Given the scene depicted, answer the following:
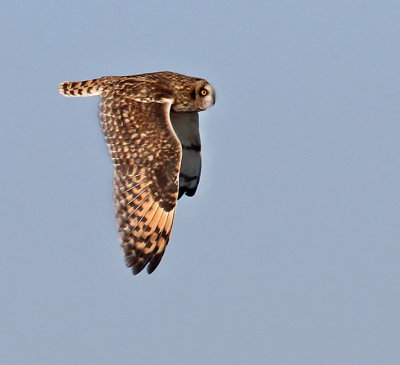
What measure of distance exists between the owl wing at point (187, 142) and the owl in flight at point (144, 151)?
2.27 ft

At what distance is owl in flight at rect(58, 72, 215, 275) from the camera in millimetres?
33031

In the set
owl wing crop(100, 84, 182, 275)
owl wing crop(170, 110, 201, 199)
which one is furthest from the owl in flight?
owl wing crop(170, 110, 201, 199)

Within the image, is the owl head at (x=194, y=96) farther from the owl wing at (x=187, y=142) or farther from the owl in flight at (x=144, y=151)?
the owl wing at (x=187, y=142)

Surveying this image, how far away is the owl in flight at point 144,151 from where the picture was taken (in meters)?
33.0

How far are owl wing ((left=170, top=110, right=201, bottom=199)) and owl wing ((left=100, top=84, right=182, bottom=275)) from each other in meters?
1.73

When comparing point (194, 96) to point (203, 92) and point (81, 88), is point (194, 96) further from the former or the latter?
point (81, 88)

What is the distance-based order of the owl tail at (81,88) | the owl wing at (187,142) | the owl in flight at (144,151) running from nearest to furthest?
the owl in flight at (144,151) → the owl tail at (81,88) → the owl wing at (187,142)

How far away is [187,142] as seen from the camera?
117ft

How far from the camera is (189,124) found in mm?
35562

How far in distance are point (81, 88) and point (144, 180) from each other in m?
2.61

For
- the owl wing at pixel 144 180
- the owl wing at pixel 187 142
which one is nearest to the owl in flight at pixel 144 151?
the owl wing at pixel 144 180

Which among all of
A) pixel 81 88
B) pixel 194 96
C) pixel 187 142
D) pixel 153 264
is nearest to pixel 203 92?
pixel 194 96

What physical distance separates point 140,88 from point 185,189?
245cm

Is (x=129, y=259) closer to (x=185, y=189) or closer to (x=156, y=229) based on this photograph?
(x=156, y=229)
